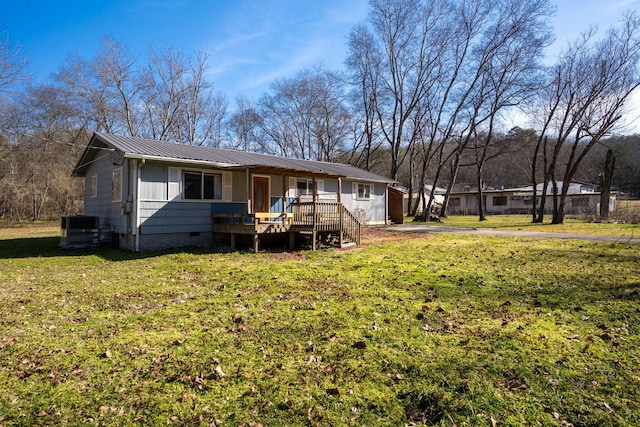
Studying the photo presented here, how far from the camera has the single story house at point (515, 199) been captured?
4062 centimetres

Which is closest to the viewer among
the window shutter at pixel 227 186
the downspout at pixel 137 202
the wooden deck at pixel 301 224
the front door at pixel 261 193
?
the downspout at pixel 137 202

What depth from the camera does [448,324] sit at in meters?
4.62

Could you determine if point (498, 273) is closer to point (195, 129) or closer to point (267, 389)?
point (267, 389)

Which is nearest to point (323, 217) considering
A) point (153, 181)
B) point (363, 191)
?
point (153, 181)

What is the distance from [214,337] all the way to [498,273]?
6.18 m

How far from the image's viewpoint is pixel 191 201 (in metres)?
12.7

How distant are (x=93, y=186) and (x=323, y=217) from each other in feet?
34.1

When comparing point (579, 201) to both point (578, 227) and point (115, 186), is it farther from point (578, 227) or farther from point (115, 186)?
point (115, 186)

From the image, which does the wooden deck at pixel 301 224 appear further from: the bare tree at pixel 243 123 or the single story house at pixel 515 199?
the single story house at pixel 515 199

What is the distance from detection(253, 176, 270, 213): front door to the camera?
47.9 feet

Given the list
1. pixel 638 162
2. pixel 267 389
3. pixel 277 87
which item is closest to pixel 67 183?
pixel 277 87

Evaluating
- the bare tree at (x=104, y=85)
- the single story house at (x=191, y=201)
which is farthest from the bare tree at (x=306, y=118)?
the single story house at (x=191, y=201)

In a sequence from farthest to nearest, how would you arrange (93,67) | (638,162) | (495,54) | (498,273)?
(638,162), (93,67), (495,54), (498,273)

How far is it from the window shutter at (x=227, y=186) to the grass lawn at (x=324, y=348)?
6.20m
